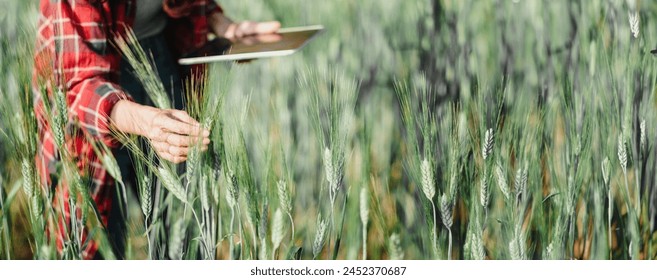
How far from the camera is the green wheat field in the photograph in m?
0.99

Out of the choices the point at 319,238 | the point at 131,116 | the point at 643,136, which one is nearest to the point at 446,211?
the point at 319,238

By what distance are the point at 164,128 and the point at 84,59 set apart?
15cm

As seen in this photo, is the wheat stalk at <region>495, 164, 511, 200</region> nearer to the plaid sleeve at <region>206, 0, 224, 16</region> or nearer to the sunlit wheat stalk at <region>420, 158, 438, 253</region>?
the sunlit wheat stalk at <region>420, 158, 438, 253</region>

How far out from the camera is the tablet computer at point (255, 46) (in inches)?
38.9

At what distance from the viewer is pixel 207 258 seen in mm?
996

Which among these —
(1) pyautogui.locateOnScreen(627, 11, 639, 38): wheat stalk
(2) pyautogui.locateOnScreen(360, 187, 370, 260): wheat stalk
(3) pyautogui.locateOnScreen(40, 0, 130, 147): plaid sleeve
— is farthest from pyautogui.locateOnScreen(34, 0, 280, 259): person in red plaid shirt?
(1) pyautogui.locateOnScreen(627, 11, 639, 38): wheat stalk

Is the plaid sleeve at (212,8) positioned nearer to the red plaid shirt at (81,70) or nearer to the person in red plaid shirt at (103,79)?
the person in red plaid shirt at (103,79)

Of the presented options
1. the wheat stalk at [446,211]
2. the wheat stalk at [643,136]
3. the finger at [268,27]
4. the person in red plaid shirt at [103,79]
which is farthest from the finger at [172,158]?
the wheat stalk at [643,136]

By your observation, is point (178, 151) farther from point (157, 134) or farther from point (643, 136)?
point (643, 136)

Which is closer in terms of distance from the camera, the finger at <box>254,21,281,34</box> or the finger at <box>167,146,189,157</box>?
the finger at <box>167,146,189,157</box>

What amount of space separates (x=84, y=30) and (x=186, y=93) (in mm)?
164

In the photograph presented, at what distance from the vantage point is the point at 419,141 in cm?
101
